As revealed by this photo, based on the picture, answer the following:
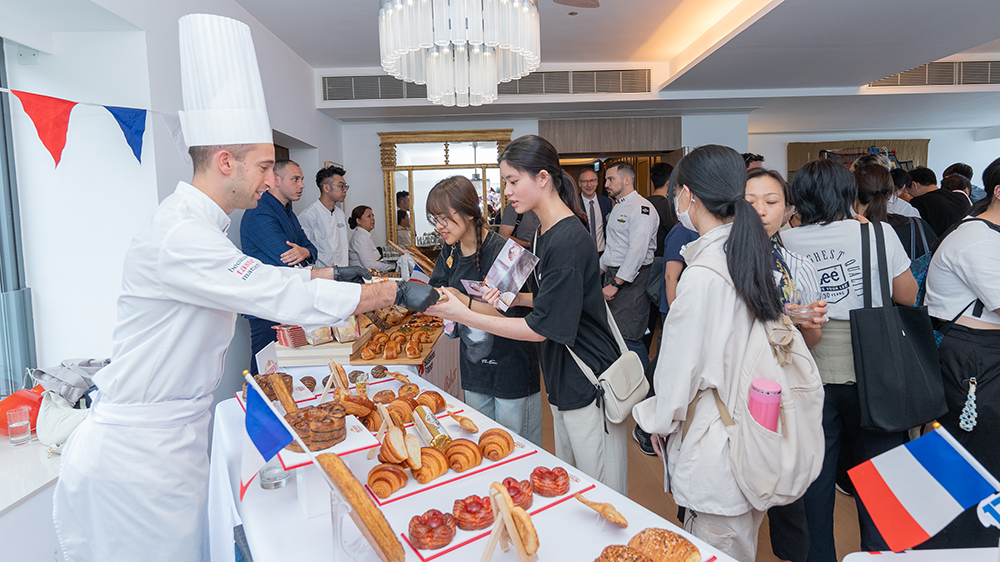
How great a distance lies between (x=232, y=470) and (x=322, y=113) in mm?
5349

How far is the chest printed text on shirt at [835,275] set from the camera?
71.7 inches

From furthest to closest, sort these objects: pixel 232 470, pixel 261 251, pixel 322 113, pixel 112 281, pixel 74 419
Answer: pixel 322 113 < pixel 261 251 < pixel 112 281 < pixel 74 419 < pixel 232 470

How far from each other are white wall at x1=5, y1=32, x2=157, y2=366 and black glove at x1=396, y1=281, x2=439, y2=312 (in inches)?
86.7

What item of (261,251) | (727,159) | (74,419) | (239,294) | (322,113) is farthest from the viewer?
(322,113)

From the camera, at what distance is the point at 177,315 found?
50.6 inches

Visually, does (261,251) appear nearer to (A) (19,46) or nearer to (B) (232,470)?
(A) (19,46)

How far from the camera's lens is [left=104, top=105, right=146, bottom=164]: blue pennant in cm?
263

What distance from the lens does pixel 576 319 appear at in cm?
147

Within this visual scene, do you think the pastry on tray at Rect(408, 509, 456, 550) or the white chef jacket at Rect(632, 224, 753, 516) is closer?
the pastry on tray at Rect(408, 509, 456, 550)

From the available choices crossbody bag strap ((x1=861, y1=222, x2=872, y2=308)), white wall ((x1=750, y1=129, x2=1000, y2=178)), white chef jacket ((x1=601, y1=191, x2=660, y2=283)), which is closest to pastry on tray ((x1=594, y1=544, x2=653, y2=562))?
crossbody bag strap ((x1=861, y1=222, x2=872, y2=308))

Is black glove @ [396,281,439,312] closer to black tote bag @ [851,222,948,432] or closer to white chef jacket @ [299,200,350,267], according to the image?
black tote bag @ [851,222,948,432]

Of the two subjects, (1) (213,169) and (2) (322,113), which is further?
(2) (322,113)

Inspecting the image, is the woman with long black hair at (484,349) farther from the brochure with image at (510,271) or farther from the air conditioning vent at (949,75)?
the air conditioning vent at (949,75)

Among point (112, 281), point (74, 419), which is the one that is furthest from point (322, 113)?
point (74, 419)
